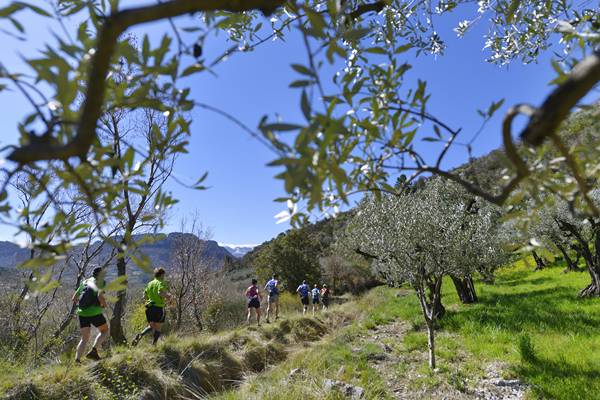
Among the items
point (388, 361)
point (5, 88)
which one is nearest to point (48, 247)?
point (5, 88)

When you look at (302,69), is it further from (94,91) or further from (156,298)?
(156,298)

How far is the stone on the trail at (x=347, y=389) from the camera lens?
6469mm

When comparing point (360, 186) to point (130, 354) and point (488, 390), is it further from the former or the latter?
point (130, 354)

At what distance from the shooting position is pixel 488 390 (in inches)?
268

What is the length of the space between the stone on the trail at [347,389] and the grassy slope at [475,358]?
15cm

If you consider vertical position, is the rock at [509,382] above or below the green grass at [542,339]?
below

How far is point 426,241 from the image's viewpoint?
10453mm

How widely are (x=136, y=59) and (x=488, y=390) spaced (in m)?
7.87

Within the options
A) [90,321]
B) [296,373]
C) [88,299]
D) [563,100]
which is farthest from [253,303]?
[563,100]

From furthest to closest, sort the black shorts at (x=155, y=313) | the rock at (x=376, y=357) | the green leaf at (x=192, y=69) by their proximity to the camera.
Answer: the rock at (x=376, y=357) < the black shorts at (x=155, y=313) < the green leaf at (x=192, y=69)

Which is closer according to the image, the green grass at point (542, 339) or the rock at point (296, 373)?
the green grass at point (542, 339)

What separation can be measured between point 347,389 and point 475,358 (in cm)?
364

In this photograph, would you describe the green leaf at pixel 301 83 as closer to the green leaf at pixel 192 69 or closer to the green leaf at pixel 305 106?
the green leaf at pixel 305 106

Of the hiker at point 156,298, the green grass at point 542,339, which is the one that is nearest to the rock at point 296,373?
the hiker at point 156,298
